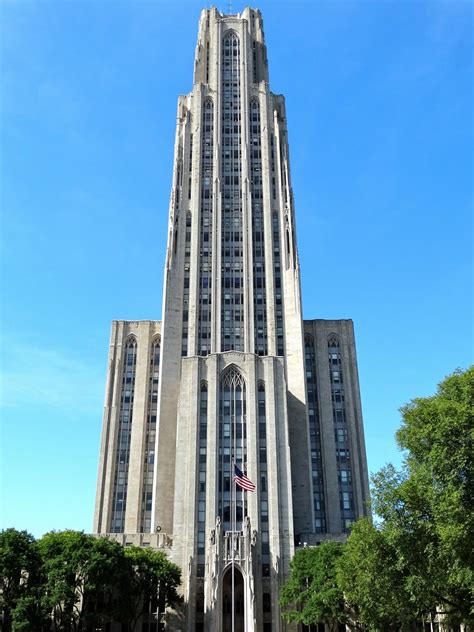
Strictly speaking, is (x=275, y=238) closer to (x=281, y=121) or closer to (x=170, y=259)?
(x=170, y=259)

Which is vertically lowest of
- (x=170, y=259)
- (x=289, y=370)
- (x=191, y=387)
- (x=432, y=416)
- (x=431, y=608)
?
(x=431, y=608)

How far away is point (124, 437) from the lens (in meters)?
115

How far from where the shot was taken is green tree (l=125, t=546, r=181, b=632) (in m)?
76.8

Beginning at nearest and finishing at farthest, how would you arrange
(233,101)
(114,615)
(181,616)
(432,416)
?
(432,416) → (114,615) → (181,616) → (233,101)

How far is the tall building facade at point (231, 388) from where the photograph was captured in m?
88.6

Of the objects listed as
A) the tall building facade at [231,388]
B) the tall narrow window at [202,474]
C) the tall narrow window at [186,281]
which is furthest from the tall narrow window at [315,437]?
the tall narrow window at [186,281]

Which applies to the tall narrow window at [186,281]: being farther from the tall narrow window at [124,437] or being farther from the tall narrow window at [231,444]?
the tall narrow window at [231,444]

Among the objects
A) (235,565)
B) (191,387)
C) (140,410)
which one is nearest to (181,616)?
(235,565)

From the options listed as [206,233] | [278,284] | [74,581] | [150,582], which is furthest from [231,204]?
[74,581]

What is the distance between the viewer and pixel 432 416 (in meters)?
54.3

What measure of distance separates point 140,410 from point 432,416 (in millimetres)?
71768

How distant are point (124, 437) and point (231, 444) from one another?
2801 cm

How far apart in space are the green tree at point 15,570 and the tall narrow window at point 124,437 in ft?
126

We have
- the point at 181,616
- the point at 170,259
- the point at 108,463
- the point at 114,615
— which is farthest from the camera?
the point at 170,259
